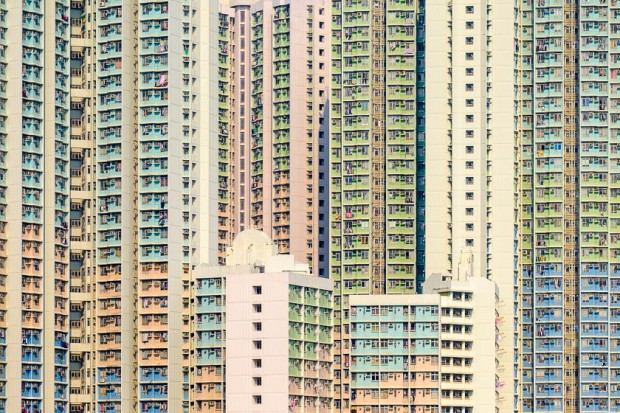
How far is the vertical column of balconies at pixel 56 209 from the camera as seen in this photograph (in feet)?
603

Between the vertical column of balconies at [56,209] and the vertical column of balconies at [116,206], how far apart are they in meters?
3.14

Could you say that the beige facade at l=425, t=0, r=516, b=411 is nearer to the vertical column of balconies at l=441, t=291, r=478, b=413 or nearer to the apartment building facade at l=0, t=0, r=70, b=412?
the vertical column of balconies at l=441, t=291, r=478, b=413

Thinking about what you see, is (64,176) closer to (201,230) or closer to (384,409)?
(201,230)

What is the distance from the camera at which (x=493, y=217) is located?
195m

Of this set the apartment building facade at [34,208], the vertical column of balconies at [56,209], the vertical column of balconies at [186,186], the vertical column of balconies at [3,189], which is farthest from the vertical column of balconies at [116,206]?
the vertical column of balconies at [3,189]

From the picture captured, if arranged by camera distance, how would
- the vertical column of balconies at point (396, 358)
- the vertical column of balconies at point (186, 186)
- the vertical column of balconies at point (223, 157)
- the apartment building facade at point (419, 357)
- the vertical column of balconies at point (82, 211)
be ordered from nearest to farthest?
the vertical column of balconies at point (396, 358) < the apartment building facade at point (419, 357) < the vertical column of balconies at point (186, 186) < the vertical column of balconies at point (82, 211) < the vertical column of balconies at point (223, 157)

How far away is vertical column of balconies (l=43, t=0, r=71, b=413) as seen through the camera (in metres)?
184

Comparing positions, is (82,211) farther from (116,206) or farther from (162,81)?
(162,81)

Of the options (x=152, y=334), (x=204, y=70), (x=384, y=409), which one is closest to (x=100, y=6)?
(x=204, y=70)

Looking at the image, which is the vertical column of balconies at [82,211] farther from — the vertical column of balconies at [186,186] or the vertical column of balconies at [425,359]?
the vertical column of balconies at [425,359]

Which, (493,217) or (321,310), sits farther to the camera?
(493,217)

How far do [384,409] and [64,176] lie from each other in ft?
104

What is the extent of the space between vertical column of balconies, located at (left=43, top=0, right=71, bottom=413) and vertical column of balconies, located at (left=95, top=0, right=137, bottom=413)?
3144 millimetres

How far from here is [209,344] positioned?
593 ft
